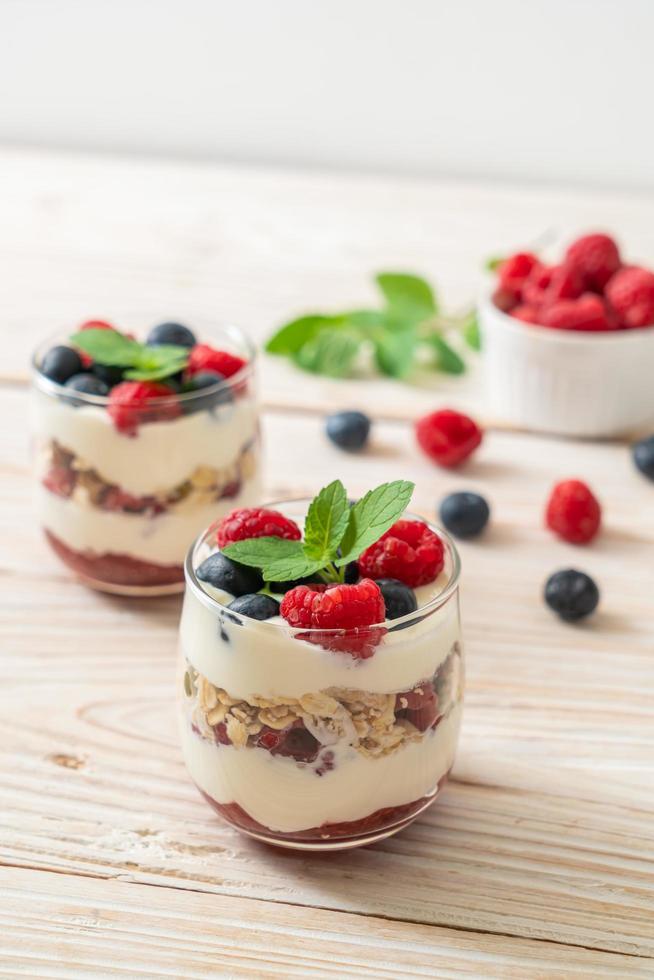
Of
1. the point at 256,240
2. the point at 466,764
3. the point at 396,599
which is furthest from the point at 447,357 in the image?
the point at 396,599

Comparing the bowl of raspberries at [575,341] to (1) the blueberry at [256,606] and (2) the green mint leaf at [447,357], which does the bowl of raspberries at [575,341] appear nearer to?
(2) the green mint leaf at [447,357]

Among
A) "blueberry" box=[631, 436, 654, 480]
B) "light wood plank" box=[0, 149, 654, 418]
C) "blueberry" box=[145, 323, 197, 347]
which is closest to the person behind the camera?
Result: "blueberry" box=[145, 323, 197, 347]

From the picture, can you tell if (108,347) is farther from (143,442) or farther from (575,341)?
(575,341)

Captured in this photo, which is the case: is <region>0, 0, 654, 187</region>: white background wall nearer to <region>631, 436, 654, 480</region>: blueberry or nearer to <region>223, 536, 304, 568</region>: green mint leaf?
<region>631, 436, 654, 480</region>: blueberry

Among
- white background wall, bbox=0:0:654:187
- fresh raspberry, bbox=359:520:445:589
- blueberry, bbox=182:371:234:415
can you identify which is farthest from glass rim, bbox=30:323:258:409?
white background wall, bbox=0:0:654:187

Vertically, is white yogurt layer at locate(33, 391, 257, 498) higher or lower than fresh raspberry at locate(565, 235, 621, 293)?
lower

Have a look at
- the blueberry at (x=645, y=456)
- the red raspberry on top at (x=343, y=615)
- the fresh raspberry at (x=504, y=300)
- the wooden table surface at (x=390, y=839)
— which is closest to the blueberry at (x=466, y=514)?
the wooden table surface at (x=390, y=839)
